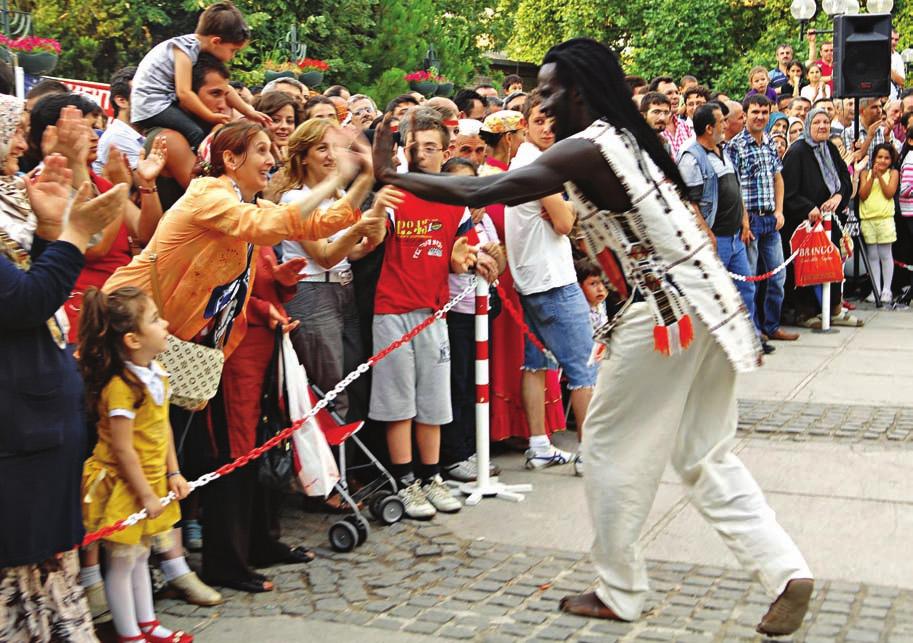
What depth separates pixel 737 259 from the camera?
10.7m

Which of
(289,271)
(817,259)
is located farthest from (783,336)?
(289,271)

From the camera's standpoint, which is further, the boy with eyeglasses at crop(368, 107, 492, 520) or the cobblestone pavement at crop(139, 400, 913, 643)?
the boy with eyeglasses at crop(368, 107, 492, 520)

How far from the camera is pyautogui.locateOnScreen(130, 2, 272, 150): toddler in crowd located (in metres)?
6.51

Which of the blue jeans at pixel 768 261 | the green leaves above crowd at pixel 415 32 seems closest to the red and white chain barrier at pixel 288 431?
the blue jeans at pixel 768 261

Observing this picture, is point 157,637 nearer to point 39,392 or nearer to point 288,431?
point 288,431

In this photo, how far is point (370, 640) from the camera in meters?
4.57

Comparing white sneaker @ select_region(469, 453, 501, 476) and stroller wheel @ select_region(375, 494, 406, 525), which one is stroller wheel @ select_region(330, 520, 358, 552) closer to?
stroller wheel @ select_region(375, 494, 406, 525)

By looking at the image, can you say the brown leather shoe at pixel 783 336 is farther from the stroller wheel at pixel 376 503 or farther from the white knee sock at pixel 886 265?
the stroller wheel at pixel 376 503

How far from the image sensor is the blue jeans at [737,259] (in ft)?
34.6

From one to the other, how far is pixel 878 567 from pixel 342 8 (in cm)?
1737

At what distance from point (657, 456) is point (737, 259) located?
6491 mm

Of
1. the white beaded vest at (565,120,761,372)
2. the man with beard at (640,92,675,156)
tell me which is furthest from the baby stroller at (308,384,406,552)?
the man with beard at (640,92,675,156)

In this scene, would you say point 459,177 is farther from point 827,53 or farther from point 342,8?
point 342,8

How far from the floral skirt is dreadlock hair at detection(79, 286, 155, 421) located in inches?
26.8
